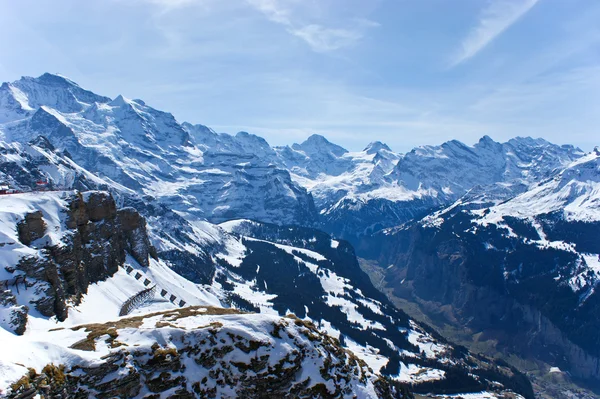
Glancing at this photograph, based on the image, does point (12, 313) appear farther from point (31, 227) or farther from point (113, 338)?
point (31, 227)

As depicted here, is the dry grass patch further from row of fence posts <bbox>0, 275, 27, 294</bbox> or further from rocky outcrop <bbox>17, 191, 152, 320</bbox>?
rocky outcrop <bbox>17, 191, 152, 320</bbox>

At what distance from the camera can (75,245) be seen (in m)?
103

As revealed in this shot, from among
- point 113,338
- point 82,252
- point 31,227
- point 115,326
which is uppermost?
point 31,227

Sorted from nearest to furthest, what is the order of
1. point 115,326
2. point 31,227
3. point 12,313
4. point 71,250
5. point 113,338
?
1. point 113,338
2. point 115,326
3. point 12,313
4. point 31,227
5. point 71,250

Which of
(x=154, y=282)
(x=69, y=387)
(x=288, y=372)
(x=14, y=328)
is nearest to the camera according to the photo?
(x=69, y=387)

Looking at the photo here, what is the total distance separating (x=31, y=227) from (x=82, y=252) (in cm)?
1615

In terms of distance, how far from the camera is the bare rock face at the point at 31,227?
3546 inches

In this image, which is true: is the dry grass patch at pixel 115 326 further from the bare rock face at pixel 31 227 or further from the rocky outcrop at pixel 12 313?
the bare rock face at pixel 31 227

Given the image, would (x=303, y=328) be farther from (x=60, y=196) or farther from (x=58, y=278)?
(x=60, y=196)

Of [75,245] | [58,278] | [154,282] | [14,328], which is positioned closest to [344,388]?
[14,328]

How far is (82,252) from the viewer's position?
107125 mm

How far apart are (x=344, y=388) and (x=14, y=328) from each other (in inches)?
1930

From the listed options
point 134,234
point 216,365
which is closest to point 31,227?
point 216,365

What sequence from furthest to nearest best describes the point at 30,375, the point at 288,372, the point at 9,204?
the point at 9,204 < the point at 288,372 < the point at 30,375
